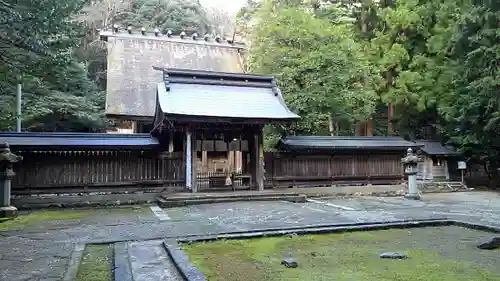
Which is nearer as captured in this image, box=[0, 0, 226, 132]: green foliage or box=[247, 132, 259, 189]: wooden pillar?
box=[0, 0, 226, 132]: green foliage

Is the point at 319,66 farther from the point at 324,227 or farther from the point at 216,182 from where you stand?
the point at 324,227

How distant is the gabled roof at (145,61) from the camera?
20.5 m

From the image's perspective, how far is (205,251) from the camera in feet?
21.9

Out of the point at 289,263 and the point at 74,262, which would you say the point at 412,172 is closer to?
the point at 289,263

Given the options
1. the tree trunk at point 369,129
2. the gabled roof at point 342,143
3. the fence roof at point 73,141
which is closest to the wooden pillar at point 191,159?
the fence roof at point 73,141

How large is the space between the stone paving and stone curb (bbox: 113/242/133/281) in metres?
0.10

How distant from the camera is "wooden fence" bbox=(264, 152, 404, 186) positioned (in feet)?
56.1

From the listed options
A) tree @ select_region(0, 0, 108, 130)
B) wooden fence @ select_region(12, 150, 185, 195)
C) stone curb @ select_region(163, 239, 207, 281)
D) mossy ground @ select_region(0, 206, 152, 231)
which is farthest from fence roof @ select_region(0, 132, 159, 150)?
stone curb @ select_region(163, 239, 207, 281)

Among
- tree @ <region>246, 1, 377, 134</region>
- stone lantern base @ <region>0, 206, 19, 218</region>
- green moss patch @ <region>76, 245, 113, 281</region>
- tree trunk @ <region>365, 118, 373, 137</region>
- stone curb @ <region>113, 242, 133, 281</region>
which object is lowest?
green moss patch @ <region>76, 245, 113, 281</region>

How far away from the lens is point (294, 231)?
8.23 metres

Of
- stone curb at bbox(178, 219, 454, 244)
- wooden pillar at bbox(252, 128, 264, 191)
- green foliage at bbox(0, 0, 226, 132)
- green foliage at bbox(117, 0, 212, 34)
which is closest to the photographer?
green foliage at bbox(0, 0, 226, 132)

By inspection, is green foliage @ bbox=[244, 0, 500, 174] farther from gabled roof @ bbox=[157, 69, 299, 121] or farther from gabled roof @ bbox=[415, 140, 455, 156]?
gabled roof @ bbox=[157, 69, 299, 121]

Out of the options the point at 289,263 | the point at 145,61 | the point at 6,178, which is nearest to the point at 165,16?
the point at 145,61

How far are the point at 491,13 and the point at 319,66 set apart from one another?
8970 mm
